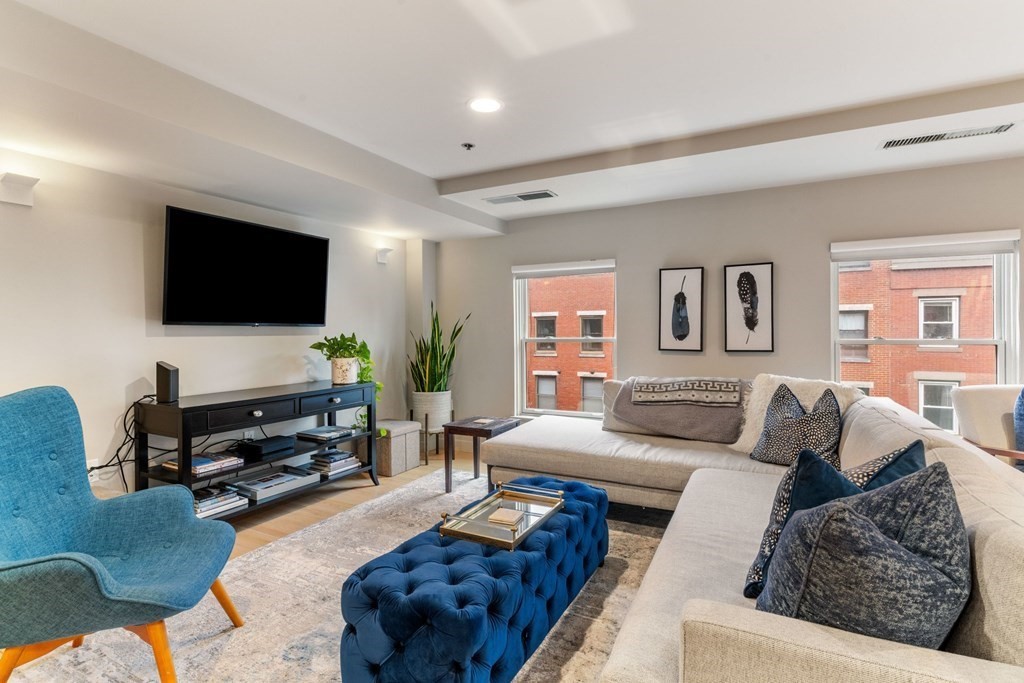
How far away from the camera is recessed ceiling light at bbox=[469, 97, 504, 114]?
102 inches

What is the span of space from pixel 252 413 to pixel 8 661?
169 centimetres

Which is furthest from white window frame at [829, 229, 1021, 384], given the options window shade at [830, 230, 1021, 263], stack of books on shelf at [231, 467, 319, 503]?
stack of books on shelf at [231, 467, 319, 503]

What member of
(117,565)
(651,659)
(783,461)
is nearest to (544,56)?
(651,659)

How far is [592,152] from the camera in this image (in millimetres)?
3369

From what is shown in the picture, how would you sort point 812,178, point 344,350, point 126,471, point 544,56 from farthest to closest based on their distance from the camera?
point 344,350
point 812,178
point 126,471
point 544,56

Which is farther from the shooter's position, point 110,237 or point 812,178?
point 812,178

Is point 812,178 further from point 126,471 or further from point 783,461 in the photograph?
point 126,471

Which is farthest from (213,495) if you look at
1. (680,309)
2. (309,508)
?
(680,309)

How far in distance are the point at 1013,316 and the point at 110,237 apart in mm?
5683

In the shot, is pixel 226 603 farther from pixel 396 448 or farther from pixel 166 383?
pixel 396 448

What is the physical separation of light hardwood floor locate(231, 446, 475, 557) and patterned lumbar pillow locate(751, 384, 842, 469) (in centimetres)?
234

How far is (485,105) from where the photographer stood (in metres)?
2.65

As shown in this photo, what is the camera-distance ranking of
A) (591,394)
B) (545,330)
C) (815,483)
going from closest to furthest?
(815,483) → (591,394) → (545,330)

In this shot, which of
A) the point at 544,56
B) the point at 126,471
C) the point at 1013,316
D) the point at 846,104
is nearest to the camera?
the point at 544,56
